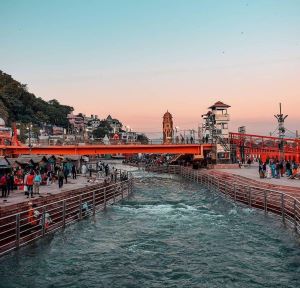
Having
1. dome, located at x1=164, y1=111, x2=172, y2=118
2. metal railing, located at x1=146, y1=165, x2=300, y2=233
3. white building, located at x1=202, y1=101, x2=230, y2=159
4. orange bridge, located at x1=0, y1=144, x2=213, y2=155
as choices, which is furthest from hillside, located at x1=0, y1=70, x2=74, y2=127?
metal railing, located at x1=146, y1=165, x2=300, y2=233

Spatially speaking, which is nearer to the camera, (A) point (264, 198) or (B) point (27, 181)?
(A) point (264, 198)

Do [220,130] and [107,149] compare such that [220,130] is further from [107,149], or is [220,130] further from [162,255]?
[162,255]

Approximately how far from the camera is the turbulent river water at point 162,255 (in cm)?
1072

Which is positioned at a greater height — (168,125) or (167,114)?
(167,114)

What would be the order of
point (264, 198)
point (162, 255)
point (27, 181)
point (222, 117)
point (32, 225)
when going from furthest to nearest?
point (222, 117) < point (27, 181) < point (264, 198) < point (32, 225) < point (162, 255)

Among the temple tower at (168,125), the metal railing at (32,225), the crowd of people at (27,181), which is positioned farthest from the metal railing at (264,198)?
the temple tower at (168,125)

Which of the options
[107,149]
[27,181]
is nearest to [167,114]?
[107,149]

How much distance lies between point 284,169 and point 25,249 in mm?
33578

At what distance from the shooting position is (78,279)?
35.5 feet

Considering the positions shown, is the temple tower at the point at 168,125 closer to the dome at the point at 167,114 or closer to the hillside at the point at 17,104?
the dome at the point at 167,114

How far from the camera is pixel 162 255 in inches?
525

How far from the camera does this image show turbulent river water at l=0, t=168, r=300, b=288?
A: 10719 mm

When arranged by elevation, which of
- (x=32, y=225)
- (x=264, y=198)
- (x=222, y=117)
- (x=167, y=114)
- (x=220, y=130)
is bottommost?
(x=32, y=225)

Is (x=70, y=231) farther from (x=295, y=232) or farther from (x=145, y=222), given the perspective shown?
(x=295, y=232)
